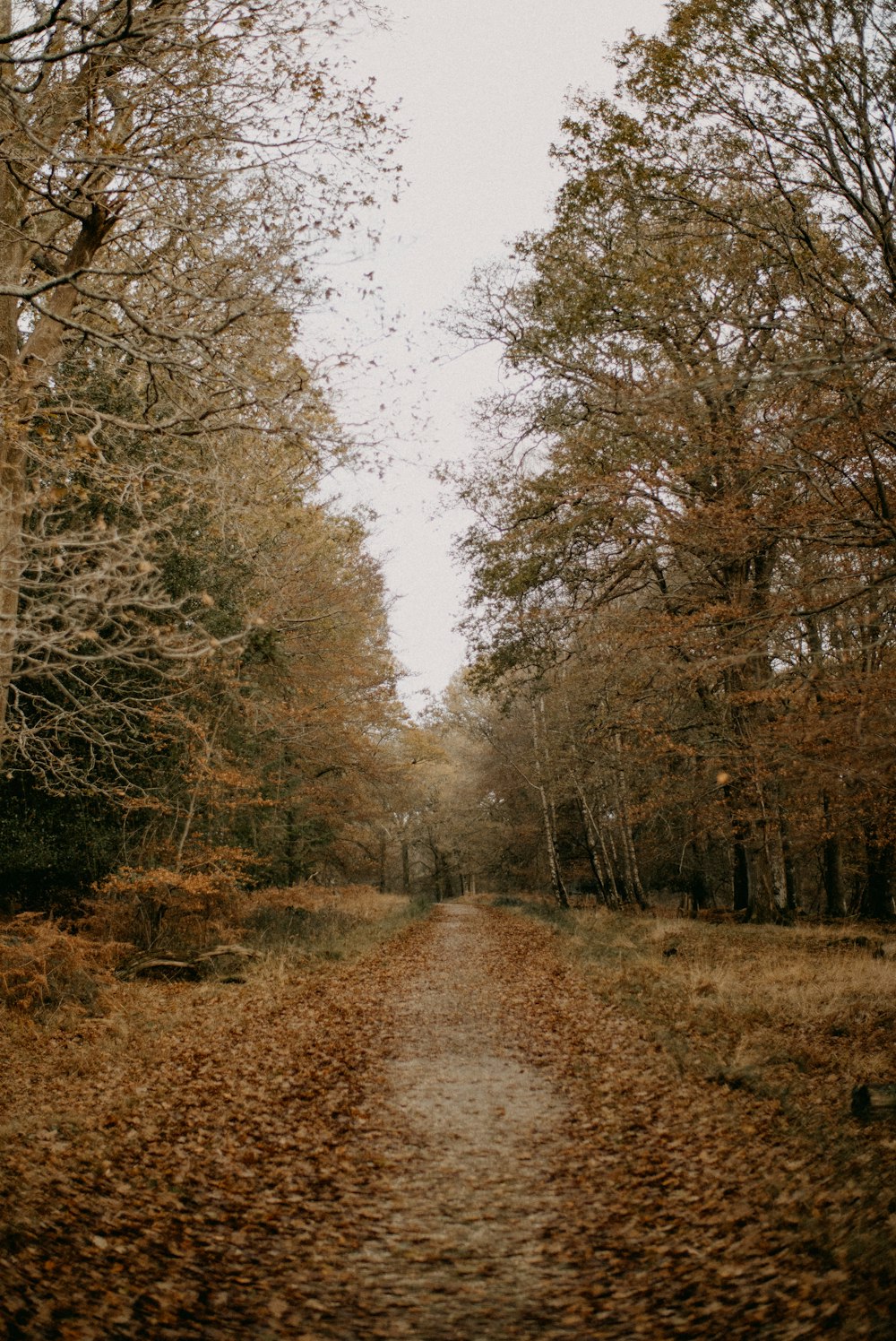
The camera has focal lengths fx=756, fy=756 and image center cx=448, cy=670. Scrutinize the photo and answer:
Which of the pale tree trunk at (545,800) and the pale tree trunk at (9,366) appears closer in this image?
the pale tree trunk at (9,366)

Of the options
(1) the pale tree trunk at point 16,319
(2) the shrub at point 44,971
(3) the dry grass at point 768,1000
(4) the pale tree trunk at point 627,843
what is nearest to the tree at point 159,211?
(1) the pale tree trunk at point 16,319

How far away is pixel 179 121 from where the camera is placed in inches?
290

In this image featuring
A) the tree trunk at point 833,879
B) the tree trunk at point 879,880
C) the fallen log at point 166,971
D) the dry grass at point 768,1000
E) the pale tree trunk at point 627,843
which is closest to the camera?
the dry grass at point 768,1000

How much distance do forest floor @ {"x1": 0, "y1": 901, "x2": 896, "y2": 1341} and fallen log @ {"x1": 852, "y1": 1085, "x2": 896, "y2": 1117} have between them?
0.14 meters

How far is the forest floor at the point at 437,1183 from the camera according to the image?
3.43m

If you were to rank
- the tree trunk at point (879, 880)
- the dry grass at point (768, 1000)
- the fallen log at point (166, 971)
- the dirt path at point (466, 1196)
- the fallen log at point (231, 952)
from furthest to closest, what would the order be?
the tree trunk at point (879, 880)
the fallen log at point (231, 952)
the fallen log at point (166, 971)
the dry grass at point (768, 1000)
the dirt path at point (466, 1196)

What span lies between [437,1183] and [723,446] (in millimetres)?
8684

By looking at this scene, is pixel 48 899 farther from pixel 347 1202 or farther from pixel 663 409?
pixel 663 409

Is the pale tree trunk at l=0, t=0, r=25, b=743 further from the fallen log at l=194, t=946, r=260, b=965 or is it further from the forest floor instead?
the fallen log at l=194, t=946, r=260, b=965

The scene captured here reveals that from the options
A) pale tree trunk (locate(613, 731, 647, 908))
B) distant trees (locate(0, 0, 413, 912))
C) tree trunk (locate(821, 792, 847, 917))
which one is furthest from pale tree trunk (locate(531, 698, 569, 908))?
distant trees (locate(0, 0, 413, 912))

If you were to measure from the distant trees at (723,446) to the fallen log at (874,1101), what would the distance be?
15.6ft

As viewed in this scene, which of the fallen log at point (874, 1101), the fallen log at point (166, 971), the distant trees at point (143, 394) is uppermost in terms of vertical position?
the distant trees at point (143, 394)

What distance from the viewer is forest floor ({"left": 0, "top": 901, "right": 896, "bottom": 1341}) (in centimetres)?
343

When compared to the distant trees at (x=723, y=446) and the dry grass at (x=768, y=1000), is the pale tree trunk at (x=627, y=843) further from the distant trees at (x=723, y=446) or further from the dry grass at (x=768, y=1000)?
the dry grass at (x=768, y=1000)
